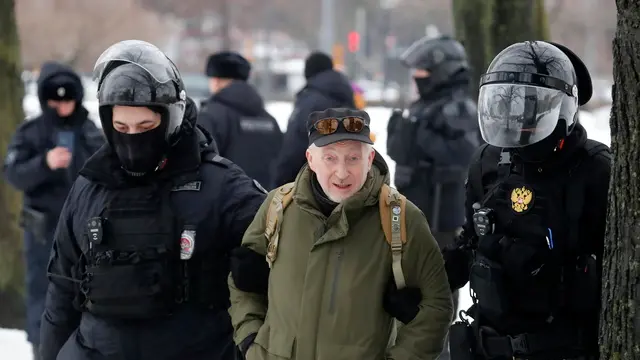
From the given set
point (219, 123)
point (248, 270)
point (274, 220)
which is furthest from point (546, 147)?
point (219, 123)

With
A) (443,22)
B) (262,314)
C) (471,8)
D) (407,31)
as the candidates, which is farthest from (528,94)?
(407,31)

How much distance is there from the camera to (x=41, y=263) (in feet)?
19.7

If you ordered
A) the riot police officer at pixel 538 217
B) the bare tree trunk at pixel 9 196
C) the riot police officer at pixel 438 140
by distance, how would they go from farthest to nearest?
the bare tree trunk at pixel 9 196 < the riot police officer at pixel 438 140 < the riot police officer at pixel 538 217

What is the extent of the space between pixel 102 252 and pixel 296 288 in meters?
0.73

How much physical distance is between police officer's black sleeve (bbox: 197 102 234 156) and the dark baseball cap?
389cm

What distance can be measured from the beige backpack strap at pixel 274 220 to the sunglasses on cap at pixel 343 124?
241mm

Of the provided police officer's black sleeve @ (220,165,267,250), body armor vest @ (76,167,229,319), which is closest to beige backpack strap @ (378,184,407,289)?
police officer's black sleeve @ (220,165,267,250)

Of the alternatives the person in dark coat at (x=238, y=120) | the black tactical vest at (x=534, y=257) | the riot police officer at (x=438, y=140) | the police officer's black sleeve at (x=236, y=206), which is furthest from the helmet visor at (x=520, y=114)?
the person in dark coat at (x=238, y=120)

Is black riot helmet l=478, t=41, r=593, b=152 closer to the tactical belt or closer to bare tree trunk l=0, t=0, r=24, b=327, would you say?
the tactical belt

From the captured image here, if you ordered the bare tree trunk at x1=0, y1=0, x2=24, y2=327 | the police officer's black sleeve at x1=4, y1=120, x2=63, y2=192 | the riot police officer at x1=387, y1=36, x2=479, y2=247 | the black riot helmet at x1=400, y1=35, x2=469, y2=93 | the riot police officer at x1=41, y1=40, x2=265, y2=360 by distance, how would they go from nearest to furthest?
the riot police officer at x1=41, y1=40, x2=265, y2=360
the police officer's black sleeve at x1=4, y1=120, x2=63, y2=192
the riot police officer at x1=387, y1=36, x2=479, y2=247
the black riot helmet at x1=400, y1=35, x2=469, y2=93
the bare tree trunk at x1=0, y1=0, x2=24, y2=327

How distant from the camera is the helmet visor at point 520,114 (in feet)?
10.2

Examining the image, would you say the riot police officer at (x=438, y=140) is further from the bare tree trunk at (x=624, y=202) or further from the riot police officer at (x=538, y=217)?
the bare tree trunk at (x=624, y=202)

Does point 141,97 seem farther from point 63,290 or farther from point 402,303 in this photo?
point 402,303

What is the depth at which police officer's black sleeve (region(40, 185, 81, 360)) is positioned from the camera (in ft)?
11.3
